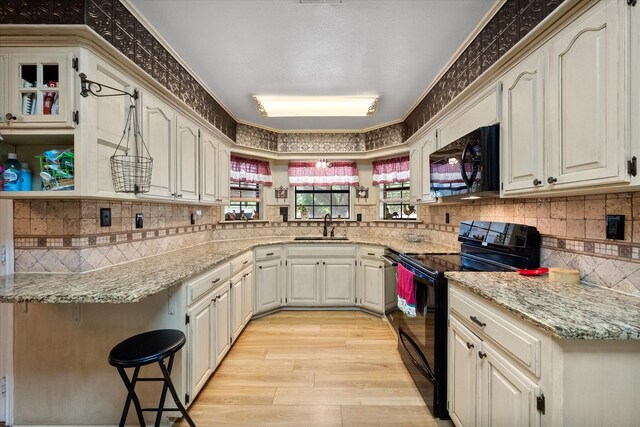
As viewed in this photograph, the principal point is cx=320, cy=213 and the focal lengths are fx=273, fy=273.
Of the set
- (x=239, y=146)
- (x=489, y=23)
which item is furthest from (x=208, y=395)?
(x=489, y=23)

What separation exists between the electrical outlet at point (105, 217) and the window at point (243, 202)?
188 cm

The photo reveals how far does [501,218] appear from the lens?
83.6 inches

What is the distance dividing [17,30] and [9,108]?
0.40m

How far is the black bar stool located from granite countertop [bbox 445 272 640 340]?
5.02 feet

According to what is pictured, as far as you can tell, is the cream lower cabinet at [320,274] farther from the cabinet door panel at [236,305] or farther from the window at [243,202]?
the window at [243,202]

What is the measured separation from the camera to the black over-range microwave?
1711 millimetres

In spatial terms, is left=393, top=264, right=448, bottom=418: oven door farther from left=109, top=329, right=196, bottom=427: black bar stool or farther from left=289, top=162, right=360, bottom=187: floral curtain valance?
left=289, top=162, right=360, bottom=187: floral curtain valance

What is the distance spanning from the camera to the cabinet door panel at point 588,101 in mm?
1025

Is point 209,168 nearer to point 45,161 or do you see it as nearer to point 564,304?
point 45,161

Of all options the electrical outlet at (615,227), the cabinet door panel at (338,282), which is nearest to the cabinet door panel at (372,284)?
the cabinet door panel at (338,282)

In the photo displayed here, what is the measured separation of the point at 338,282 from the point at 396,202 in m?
1.42

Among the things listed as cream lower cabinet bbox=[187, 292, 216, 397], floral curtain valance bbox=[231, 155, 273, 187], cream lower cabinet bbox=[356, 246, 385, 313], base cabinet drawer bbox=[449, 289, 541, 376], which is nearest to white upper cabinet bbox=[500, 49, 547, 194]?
base cabinet drawer bbox=[449, 289, 541, 376]

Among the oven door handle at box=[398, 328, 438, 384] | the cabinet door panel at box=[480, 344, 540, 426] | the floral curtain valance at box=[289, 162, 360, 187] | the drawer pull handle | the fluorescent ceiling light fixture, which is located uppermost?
the fluorescent ceiling light fixture

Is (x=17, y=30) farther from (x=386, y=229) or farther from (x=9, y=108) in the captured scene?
(x=386, y=229)
